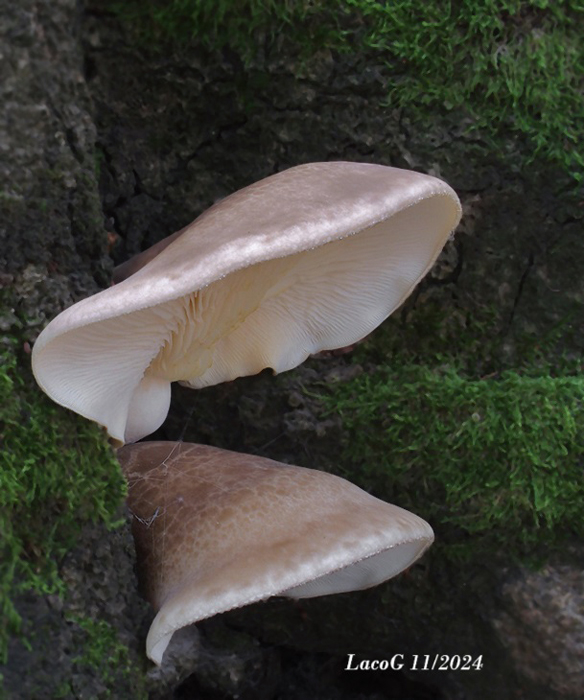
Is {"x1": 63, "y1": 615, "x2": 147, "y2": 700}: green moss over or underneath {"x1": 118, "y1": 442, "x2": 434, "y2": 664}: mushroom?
underneath

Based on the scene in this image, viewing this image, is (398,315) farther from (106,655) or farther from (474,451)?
(106,655)

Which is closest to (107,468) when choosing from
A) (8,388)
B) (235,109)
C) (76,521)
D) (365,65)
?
(76,521)

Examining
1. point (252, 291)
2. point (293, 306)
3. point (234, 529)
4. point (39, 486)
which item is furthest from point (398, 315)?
point (39, 486)

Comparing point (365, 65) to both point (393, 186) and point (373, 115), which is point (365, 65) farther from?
point (393, 186)

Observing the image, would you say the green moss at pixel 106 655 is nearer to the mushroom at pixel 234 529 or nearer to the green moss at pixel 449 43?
the mushroom at pixel 234 529

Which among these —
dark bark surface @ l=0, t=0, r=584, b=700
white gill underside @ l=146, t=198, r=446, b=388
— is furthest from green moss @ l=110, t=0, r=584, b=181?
white gill underside @ l=146, t=198, r=446, b=388

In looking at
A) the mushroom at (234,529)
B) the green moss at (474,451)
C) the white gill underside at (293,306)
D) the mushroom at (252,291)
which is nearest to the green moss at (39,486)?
the mushroom at (252,291)

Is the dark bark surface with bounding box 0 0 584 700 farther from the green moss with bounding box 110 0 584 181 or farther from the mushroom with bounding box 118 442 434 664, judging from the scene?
the mushroom with bounding box 118 442 434 664
